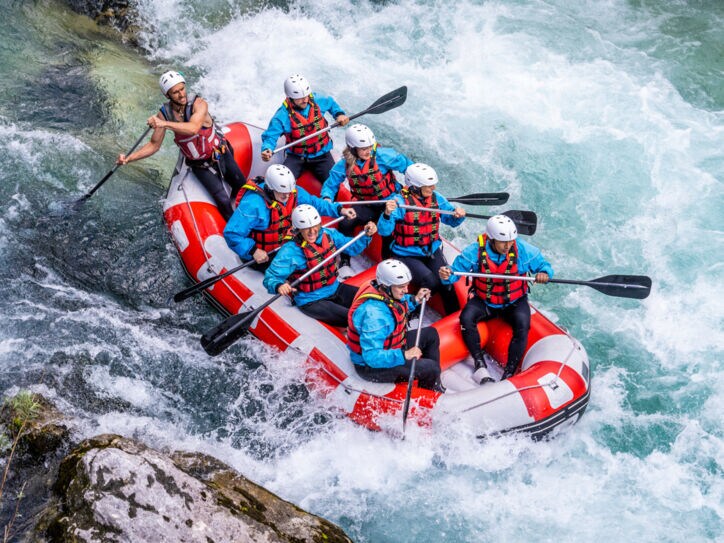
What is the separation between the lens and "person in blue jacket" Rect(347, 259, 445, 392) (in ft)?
17.7

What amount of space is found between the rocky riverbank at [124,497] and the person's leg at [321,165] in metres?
3.28

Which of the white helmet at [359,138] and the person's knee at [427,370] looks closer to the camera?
the person's knee at [427,370]

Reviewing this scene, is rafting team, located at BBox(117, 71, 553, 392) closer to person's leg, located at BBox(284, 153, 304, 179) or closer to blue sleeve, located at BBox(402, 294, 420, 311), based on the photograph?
blue sleeve, located at BBox(402, 294, 420, 311)

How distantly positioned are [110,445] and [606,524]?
10.9ft

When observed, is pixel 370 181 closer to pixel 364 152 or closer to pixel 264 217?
pixel 364 152

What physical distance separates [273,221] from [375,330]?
1.45 meters

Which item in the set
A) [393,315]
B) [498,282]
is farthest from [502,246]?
[393,315]

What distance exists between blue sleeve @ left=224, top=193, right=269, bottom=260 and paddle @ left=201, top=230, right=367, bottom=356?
1.86 ft

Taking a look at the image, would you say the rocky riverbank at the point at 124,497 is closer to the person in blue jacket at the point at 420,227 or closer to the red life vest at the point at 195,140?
the person in blue jacket at the point at 420,227

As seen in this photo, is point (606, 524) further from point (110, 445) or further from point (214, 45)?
point (214, 45)

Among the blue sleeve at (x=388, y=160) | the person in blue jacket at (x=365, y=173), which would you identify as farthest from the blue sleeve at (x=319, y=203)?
the blue sleeve at (x=388, y=160)

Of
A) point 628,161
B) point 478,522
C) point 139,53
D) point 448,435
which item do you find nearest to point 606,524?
point 478,522

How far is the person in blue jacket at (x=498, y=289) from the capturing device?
19.5ft

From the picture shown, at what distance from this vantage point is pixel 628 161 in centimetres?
883
